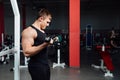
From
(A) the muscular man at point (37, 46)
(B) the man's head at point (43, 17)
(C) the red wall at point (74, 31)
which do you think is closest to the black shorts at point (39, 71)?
(A) the muscular man at point (37, 46)

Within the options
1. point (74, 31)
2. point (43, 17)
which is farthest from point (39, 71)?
point (74, 31)

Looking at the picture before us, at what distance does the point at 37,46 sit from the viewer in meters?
2.37

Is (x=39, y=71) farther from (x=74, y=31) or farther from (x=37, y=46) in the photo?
(x=74, y=31)

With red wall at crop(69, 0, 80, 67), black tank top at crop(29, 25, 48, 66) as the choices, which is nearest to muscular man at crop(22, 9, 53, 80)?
black tank top at crop(29, 25, 48, 66)

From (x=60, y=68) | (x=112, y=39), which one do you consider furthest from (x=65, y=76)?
(x=112, y=39)

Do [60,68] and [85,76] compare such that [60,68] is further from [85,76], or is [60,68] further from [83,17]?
[83,17]

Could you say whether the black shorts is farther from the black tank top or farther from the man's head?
the man's head

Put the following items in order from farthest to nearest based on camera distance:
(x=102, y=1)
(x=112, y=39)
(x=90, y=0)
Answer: (x=102, y=1), (x=90, y=0), (x=112, y=39)

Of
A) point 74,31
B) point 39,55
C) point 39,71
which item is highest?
point 74,31

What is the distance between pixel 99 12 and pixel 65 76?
43.6ft

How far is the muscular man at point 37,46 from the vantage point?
2.36 m

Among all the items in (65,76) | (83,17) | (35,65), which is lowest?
(65,76)

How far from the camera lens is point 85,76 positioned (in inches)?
247

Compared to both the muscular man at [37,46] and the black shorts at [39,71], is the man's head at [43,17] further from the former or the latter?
the black shorts at [39,71]
